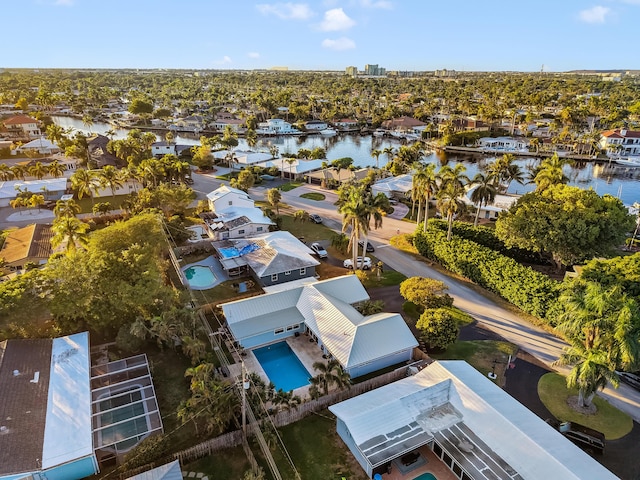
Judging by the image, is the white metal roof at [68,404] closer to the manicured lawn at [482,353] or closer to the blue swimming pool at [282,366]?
the blue swimming pool at [282,366]

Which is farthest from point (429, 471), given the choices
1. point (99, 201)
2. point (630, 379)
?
point (99, 201)

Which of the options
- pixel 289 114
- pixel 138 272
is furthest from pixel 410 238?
pixel 289 114

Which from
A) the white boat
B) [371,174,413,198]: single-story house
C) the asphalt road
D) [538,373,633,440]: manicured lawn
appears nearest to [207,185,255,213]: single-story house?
the asphalt road

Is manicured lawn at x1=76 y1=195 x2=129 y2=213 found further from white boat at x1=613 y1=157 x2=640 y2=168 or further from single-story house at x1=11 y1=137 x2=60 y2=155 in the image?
white boat at x1=613 y1=157 x2=640 y2=168

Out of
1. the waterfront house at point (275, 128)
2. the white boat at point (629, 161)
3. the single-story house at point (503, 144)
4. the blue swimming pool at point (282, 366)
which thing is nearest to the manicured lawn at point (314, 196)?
the blue swimming pool at point (282, 366)

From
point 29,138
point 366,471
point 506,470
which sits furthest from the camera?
point 29,138

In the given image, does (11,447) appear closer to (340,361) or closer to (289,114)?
(340,361)

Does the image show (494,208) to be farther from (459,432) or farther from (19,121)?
(19,121)
